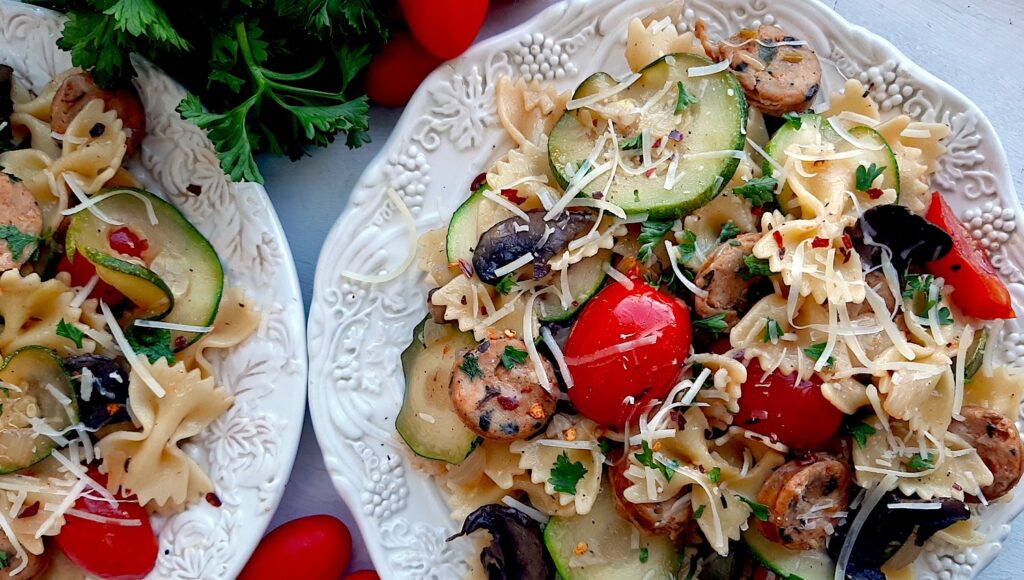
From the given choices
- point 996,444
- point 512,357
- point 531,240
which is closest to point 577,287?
point 531,240

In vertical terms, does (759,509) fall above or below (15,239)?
below

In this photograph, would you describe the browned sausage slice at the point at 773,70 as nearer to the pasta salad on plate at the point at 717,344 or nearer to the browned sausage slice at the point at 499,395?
the pasta salad on plate at the point at 717,344

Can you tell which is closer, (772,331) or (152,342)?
(772,331)

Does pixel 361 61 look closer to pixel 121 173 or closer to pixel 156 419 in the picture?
pixel 121 173

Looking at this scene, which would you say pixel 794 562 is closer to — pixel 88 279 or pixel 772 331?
pixel 772 331

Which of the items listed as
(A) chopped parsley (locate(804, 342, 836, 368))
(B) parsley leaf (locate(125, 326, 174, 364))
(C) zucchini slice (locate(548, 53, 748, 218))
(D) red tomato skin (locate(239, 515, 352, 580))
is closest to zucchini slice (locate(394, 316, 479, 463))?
(D) red tomato skin (locate(239, 515, 352, 580))

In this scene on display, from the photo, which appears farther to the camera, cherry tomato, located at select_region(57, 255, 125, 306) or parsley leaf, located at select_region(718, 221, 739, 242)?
cherry tomato, located at select_region(57, 255, 125, 306)

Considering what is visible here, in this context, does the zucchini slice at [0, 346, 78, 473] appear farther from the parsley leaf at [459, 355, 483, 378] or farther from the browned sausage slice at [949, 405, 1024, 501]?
the browned sausage slice at [949, 405, 1024, 501]
